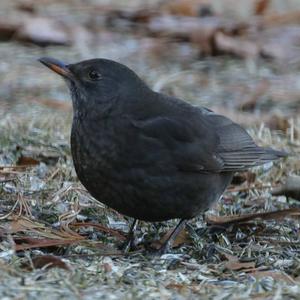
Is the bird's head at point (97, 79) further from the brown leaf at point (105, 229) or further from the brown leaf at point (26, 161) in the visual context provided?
the brown leaf at point (26, 161)

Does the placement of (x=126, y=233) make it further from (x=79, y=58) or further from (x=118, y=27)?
(x=118, y=27)

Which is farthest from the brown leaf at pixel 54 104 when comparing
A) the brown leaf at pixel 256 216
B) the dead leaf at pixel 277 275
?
the dead leaf at pixel 277 275

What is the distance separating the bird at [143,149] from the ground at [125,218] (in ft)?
0.75

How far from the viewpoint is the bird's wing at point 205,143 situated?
514 cm

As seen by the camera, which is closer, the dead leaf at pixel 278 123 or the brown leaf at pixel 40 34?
the dead leaf at pixel 278 123

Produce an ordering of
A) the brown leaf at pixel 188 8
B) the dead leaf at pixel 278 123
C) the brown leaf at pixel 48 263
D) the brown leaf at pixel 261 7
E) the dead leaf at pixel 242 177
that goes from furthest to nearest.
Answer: the brown leaf at pixel 261 7 → the brown leaf at pixel 188 8 → the dead leaf at pixel 278 123 → the dead leaf at pixel 242 177 → the brown leaf at pixel 48 263

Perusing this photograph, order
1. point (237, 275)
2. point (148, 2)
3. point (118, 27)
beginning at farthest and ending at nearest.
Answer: point (148, 2) → point (118, 27) → point (237, 275)

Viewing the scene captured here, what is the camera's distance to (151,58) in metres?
8.82

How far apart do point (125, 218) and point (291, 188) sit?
0.99m

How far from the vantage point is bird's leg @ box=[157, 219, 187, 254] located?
4.94 meters

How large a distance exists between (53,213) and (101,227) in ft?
0.98

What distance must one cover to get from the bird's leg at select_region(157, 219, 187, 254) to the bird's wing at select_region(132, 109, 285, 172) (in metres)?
0.29

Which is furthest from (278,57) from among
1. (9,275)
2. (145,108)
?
(9,275)

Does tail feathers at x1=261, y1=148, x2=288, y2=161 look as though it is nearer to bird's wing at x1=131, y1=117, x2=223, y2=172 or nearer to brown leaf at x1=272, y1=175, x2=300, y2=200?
brown leaf at x1=272, y1=175, x2=300, y2=200
